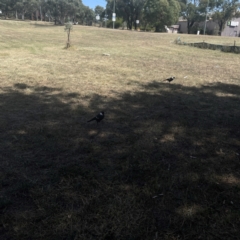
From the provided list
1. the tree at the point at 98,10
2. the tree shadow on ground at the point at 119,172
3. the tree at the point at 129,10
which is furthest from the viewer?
the tree at the point at 98,10

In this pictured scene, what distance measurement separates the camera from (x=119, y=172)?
320cm

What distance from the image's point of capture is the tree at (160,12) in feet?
181

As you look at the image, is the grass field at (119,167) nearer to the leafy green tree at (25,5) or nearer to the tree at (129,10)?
the tree at (129,10)

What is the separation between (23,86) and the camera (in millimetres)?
7664

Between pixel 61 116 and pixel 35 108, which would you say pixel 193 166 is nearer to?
pixel 61 116

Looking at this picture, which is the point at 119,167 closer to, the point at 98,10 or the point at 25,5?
the point at 25,5

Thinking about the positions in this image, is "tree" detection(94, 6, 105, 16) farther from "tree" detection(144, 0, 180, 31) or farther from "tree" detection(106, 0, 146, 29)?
"tree" detection(144, 0, 180, 31)

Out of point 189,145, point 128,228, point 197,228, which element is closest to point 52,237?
point 128,228

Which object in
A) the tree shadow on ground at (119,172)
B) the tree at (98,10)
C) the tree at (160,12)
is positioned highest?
the tree at (98,10)

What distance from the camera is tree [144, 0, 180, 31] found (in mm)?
55250

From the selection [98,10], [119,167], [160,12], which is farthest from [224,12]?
[119,167]

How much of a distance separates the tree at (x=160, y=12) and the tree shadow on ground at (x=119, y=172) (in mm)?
55648

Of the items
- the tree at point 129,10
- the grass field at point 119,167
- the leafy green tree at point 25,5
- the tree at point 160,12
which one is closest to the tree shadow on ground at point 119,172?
the grass field at point 119,167

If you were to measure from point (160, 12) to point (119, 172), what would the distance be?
58.8 m
